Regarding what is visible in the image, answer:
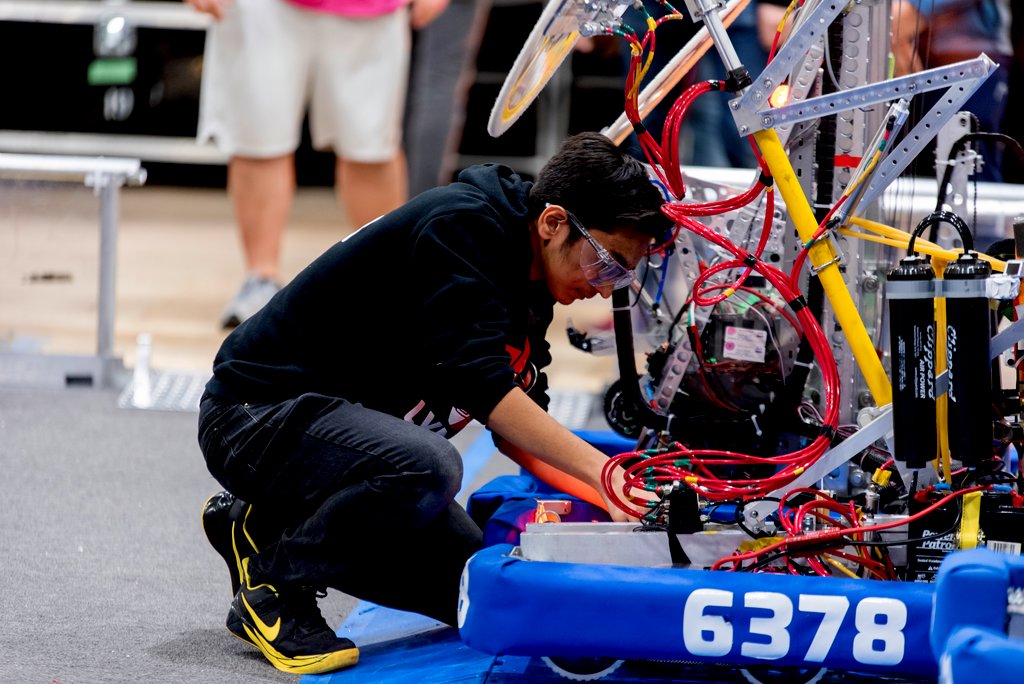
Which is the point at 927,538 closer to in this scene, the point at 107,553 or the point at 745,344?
the point at 745,344

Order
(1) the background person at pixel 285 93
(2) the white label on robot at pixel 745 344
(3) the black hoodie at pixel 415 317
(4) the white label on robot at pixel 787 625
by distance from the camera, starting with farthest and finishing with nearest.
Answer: (1) the background person at pixel 285 93
(2) the white label on robot at pixel 745 344
(3) the black hoodie at pixel 415 317
(4) the white label on robot at pixel 787 625

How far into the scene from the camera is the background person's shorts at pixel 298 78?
20.1 feet

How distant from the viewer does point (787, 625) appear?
2592 mm

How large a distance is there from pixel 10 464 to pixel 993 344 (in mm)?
2874

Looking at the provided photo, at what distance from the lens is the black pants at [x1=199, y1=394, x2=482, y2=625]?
293cm

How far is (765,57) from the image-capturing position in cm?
596

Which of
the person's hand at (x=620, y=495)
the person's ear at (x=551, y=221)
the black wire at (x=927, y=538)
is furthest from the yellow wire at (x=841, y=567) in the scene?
the person's ear at (x=551, y=221)

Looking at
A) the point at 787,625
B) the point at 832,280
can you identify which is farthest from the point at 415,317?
the point at 787,625

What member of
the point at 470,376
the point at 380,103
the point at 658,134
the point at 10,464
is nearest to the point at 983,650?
the point at 470,376

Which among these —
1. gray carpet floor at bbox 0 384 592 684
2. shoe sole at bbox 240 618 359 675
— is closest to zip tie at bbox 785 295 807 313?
shoe sole at bbox 240 618 359 675

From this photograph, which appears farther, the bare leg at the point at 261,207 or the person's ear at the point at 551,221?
the bare leg at the point at 261,207

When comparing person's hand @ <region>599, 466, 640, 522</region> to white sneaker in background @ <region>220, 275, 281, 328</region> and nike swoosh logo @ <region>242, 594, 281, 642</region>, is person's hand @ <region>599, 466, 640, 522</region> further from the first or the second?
white sneaker in background @ <region>220, 275, 281, 328</region>

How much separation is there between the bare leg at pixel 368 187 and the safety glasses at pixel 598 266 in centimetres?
350

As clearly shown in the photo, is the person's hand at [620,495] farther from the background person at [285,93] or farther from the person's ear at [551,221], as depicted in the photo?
the background person at [285,93]
